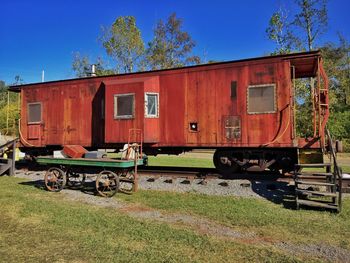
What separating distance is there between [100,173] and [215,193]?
314 centimetres

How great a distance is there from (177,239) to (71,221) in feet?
7.16

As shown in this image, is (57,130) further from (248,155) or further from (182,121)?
(248,155)

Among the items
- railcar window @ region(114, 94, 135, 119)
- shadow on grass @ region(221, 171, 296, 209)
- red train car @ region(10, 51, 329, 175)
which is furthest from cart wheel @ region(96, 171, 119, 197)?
shadow on grass @ region(221, 171, 296, 209)

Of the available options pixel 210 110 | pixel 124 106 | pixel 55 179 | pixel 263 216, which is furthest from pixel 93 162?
pixel 263 216

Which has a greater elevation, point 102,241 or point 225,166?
point 225,166

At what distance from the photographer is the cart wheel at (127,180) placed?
9.00 meters

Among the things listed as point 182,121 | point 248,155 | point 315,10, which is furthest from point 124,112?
point 315,10

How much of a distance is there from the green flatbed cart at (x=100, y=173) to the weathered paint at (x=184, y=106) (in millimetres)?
2271

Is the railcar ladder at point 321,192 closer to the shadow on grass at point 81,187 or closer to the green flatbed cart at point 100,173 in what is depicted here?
the green flatbed cart at point 100,173

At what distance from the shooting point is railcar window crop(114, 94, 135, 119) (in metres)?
11.4

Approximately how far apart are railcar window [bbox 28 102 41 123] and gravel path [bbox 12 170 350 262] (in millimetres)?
2762

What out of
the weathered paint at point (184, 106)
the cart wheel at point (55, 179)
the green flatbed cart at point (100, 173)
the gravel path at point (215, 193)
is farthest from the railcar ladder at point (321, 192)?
the cart wheel at point (55, 179)

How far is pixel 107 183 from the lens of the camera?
8.65 metres

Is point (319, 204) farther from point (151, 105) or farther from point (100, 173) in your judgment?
point (151, 105)
